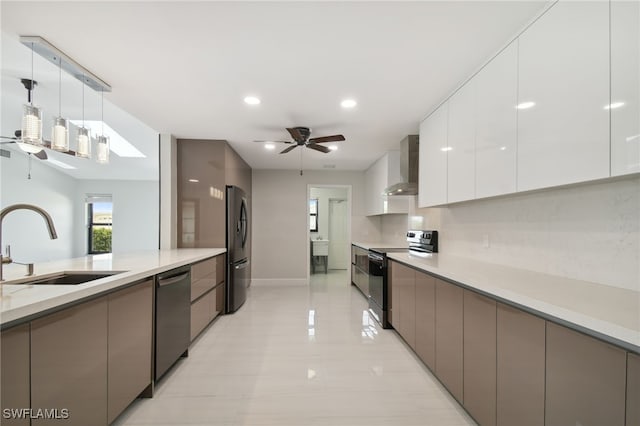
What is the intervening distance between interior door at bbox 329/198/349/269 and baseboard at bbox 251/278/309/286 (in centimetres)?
208

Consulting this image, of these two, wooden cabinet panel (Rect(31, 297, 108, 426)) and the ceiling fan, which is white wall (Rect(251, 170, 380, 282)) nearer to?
the ceiling fan

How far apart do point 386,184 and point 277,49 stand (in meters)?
3.02

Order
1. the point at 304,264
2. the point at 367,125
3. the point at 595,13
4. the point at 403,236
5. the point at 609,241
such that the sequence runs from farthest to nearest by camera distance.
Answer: the point at 304,264 < the point at 403,236 < the point at 367,125 < the point at 609,241 < the point at 595,13

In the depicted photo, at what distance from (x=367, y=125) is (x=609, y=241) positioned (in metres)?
2.40

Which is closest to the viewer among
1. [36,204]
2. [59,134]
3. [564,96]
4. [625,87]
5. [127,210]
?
[625,87]

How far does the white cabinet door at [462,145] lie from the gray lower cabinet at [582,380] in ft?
Answer: 4.29

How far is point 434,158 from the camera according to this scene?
2.72 meters

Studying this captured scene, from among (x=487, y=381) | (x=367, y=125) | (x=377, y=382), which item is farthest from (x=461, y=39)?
(x=377, y=382)

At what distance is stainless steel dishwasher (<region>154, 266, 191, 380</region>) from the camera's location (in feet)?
6.61

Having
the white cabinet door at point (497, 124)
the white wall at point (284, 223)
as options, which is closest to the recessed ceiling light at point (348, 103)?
the white cabinet door at point (497, 124)

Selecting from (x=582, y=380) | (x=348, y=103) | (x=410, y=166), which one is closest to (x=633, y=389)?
(x=582, y=380)

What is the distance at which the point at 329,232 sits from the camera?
25.5 feet

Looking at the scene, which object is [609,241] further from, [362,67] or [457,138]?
[362,67]

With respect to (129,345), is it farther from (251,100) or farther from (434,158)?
(434,158)
